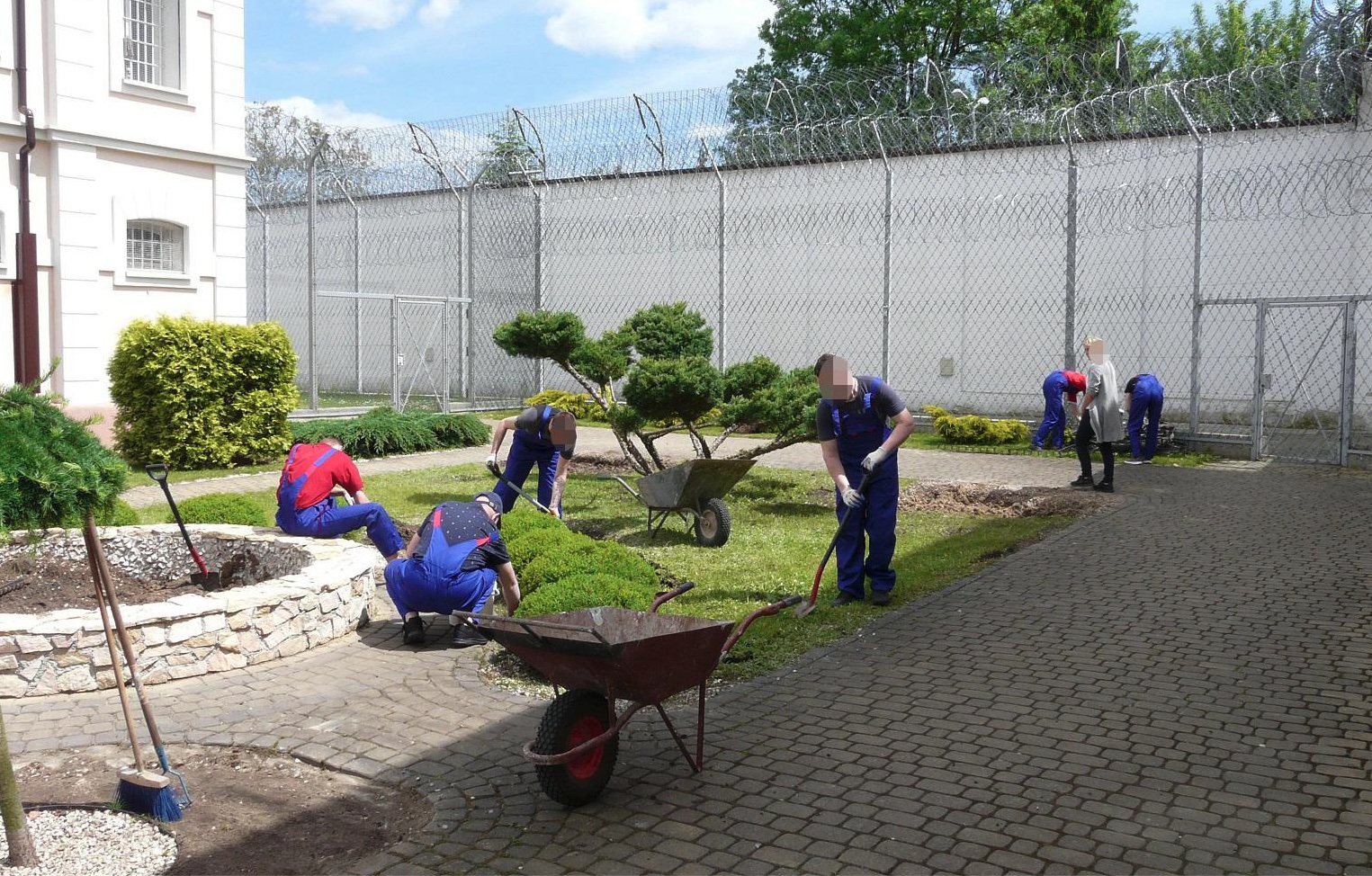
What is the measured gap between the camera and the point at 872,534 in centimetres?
694

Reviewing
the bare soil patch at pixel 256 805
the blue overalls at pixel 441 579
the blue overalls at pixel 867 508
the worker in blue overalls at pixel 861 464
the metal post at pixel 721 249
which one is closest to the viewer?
the bare soil patch at pixel 256 805

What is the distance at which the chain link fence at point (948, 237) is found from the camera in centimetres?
1505

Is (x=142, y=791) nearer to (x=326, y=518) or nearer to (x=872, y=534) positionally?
(x=326, y=518)

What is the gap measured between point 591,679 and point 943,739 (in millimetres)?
1581

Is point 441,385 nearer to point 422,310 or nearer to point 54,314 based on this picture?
point 422,310

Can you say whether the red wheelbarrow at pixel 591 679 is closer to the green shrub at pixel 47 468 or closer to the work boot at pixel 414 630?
the green shrub at pixel 47 468

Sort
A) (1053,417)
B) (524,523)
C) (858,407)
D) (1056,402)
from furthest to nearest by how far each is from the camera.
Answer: (1053,417) → (1056,402) → (524,523) → (858,407)

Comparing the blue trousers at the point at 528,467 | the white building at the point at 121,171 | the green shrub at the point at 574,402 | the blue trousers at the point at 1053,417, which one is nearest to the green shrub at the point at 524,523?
the blue trousers at the point at 528,467

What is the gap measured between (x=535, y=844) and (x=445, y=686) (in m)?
1.87

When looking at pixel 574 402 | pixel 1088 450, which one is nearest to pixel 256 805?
pixel 1088 450

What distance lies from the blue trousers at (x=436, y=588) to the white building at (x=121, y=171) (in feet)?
32.2

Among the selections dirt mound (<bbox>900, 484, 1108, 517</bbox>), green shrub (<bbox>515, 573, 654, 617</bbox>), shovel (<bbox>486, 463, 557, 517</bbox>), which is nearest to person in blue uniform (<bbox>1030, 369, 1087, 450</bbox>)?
dirt mound (<bbox>900, 484, 1108, 517</bbox>)

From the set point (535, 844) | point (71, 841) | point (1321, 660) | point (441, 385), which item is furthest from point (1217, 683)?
Answer: point (441, 385)

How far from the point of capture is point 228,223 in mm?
15945
